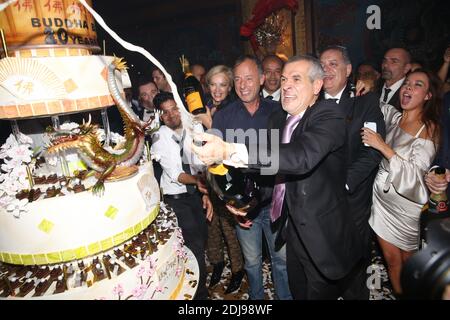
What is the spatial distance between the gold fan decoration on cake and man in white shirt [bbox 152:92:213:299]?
1547mm

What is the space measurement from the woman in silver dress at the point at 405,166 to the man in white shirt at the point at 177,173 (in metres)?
2.04

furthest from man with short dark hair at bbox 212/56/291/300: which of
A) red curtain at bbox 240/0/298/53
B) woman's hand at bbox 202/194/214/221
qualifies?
red curtain at bbox 240/0/298/53

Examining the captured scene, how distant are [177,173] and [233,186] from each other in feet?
4.39

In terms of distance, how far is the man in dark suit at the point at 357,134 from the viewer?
300cm

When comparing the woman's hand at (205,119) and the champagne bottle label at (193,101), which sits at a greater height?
the champagne bottle label at (193,101)

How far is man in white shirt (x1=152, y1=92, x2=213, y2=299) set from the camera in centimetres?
356

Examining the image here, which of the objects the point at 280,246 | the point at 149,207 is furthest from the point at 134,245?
the point at 280,246

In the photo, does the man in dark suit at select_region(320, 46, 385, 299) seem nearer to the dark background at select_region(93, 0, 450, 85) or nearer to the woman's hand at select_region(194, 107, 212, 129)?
the woman's hand at select_region(194, 107, 212, 129)

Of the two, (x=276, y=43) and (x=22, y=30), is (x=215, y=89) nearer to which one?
(x=22, y=30)

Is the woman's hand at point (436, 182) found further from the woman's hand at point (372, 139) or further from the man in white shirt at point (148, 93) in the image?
the man in white shirt at point (148, 93)

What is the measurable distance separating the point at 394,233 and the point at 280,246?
139cm

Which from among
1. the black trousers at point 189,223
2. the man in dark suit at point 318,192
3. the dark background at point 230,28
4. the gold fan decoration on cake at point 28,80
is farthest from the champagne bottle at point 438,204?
the dark background at point 230,28

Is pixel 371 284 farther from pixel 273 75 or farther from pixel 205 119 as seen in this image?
pixel 273 75

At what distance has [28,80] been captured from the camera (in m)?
2.04
